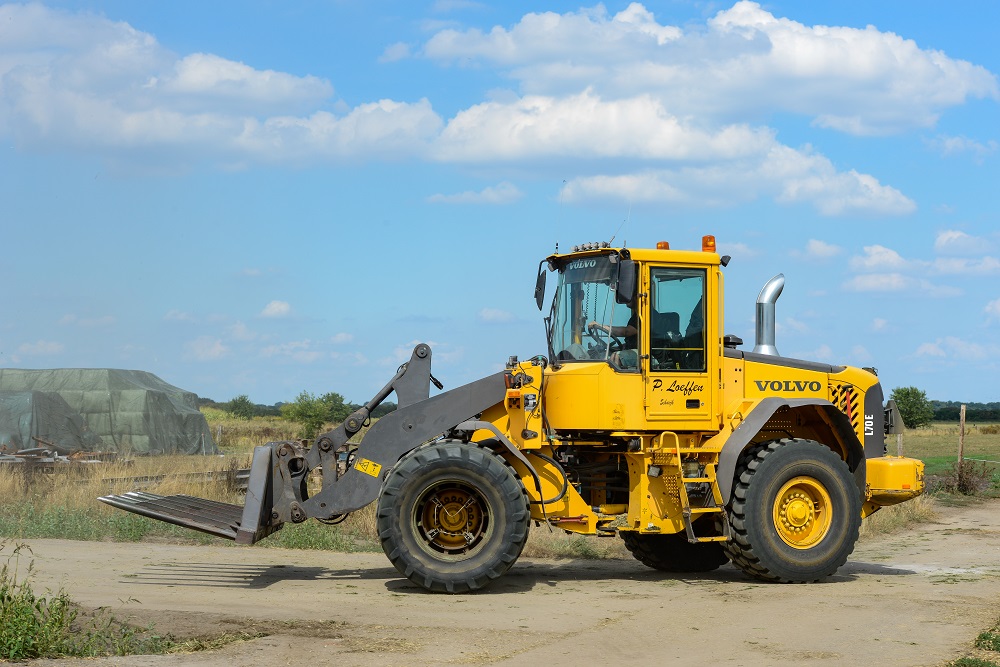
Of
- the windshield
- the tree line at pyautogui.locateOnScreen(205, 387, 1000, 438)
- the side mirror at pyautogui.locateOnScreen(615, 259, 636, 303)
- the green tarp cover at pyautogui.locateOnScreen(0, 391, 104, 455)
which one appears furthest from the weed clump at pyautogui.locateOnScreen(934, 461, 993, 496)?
the green tarp cover at pyautogui.locateOnScreen(0, 391, 104, 455)

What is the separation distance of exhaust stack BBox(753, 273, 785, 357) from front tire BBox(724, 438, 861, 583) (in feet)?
4.08

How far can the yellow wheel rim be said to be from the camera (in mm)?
11953

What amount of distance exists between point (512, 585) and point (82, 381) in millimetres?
30234

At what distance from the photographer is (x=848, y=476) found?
478 inches

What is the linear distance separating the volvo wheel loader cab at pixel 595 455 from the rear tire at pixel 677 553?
0.84 m

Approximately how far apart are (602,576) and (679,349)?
2.76m

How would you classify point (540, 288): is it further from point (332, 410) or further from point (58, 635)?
point (332, 410)

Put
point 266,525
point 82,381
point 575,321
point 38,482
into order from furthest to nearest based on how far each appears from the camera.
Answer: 1. point 82,381
2. point 38,482
3. point 575,321
4. point 266,525

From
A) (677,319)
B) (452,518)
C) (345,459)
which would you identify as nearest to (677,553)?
(677,319)

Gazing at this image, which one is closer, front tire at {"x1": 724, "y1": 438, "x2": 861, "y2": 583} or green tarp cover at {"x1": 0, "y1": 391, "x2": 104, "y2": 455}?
front tire at {"x1": 724, "y1": 438, "x2": 861, "y2": 583}

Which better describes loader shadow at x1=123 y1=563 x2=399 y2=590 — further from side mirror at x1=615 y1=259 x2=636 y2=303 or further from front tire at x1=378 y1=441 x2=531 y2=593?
side mirror at x1=615 y1=259 x2=636 y2=303

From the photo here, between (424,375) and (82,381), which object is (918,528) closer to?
(424,375)

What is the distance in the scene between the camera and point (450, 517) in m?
11.1

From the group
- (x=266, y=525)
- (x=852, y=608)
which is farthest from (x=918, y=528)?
(x=266, y=525)
